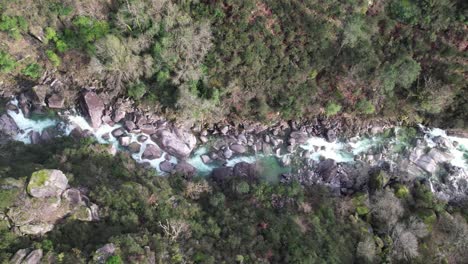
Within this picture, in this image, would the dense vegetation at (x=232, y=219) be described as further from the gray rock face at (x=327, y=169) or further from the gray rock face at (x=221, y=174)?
the gray rock face at (x=327, y=169)

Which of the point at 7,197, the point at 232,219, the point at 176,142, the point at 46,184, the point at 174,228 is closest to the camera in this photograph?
the point at 7,197

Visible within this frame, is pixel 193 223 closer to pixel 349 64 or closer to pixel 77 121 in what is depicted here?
pixel 77 121

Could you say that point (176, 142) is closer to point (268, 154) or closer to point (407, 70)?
point (268, 154)

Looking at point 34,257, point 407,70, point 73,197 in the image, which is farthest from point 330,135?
point 34,257

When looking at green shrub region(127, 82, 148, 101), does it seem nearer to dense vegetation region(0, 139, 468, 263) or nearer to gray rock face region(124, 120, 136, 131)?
gray rock face region(124, 120, 136, 131)

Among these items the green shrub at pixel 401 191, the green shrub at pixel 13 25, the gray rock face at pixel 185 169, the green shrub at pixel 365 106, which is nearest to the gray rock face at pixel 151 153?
the gray rock face at pixel 185 169

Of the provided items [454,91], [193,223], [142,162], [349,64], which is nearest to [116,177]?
[142,162]

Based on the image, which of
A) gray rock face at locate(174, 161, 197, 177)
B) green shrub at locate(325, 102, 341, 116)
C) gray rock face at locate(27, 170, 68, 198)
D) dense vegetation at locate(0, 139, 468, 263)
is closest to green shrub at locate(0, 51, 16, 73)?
dense vegetation at locate(0, 139, 468, 263)
